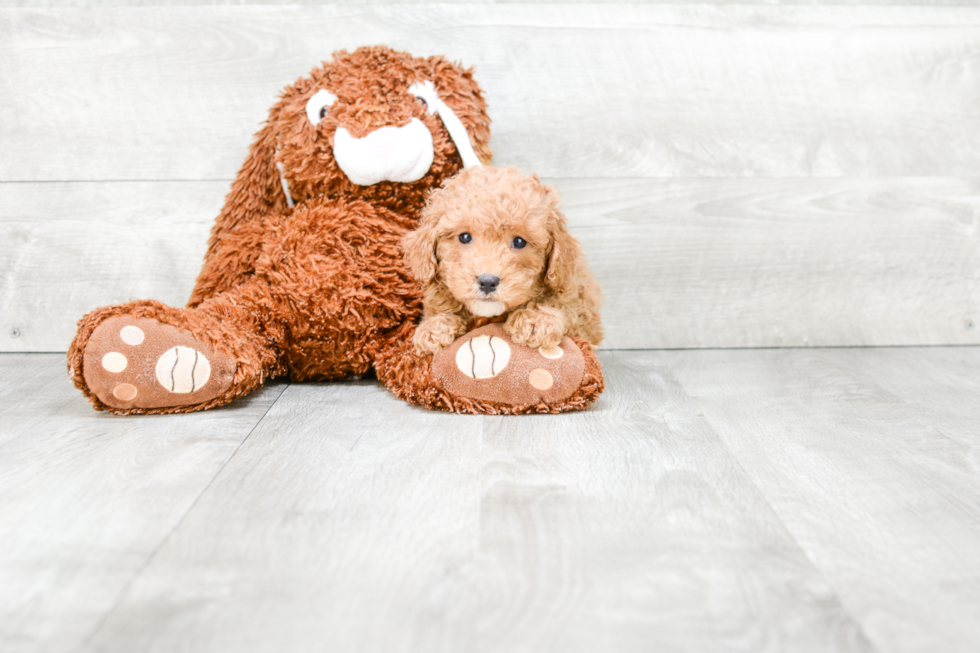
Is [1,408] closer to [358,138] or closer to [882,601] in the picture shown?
[358,138]

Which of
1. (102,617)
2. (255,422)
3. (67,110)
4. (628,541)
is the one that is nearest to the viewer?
(102,617)

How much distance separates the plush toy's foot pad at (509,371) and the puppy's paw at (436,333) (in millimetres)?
20

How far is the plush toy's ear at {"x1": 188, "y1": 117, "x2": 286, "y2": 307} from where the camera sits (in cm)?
108

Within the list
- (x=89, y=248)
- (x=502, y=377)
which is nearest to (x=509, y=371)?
(x=502, y=377)

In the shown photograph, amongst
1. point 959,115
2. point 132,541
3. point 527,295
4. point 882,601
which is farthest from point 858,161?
point 132,541

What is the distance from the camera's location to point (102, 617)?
54 centimetres

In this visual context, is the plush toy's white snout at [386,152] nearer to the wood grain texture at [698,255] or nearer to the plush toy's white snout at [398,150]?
the plush toy's white snout at [398,150]

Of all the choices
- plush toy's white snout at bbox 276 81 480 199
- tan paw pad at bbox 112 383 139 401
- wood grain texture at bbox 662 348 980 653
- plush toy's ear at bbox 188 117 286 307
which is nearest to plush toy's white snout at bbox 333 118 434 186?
plush toy's white snout at bbox 276 81 480 199

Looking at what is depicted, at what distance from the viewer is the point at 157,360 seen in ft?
2.94

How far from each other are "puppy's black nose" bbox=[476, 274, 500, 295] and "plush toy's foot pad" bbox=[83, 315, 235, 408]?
308 millimetres

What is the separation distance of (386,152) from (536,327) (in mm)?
284

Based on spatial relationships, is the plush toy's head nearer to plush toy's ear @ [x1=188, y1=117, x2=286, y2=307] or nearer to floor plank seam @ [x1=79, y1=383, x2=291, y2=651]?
plush toy's ear @ [x1=188, y1=117, x2=286, y2=307]

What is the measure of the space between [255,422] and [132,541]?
28cm

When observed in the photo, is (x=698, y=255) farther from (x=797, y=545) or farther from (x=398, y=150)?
(x=797, y=545)
